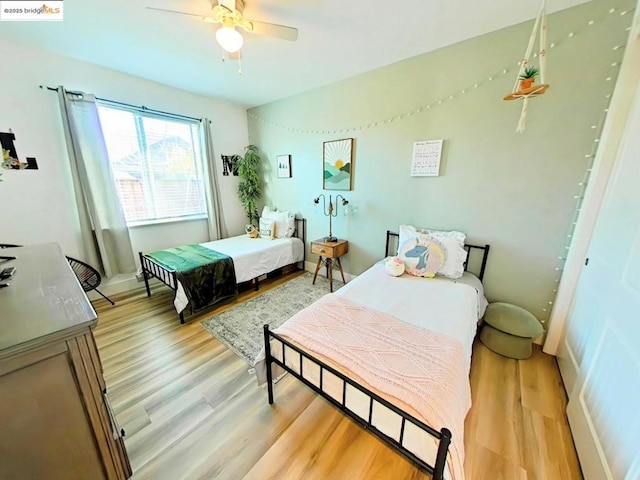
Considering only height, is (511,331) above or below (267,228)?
below

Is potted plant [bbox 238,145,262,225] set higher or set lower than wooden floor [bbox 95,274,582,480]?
higher

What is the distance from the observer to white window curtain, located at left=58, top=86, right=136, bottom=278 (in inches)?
97.4

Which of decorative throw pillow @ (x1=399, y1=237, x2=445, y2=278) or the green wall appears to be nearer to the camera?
the green wall

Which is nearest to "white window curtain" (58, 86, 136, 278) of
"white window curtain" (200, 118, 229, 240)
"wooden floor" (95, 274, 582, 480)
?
"white window curtain" (200, 118, 229, 240)

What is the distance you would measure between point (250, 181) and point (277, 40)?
221 centimetres

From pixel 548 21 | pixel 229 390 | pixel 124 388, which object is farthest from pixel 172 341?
pixel 548 21

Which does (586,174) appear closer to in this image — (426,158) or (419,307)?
(426,158)

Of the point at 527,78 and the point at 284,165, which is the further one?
the point at 284,165

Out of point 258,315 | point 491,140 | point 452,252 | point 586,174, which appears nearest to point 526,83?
point 491,140

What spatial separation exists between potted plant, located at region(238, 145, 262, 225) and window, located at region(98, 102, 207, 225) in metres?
0.62

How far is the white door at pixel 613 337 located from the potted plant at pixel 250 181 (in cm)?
392

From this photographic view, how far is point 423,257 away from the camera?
2229 millimetres

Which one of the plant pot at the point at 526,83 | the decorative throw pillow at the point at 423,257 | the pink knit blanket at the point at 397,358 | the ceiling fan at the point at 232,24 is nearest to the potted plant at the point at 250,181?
the ceiling fan at the point at 232,24

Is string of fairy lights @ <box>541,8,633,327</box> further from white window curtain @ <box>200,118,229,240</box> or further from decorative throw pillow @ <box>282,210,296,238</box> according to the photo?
white window curtain @ <box>200,118,229,240</box>
